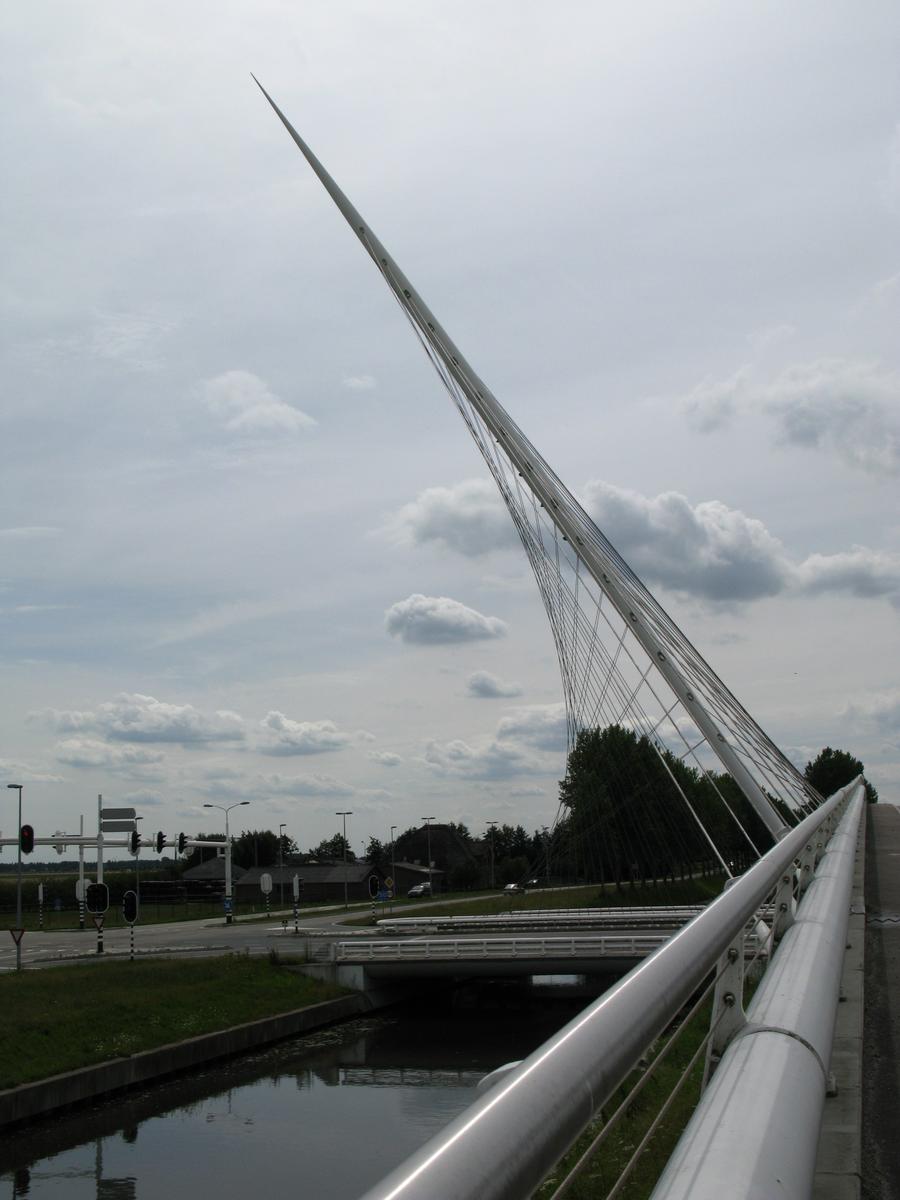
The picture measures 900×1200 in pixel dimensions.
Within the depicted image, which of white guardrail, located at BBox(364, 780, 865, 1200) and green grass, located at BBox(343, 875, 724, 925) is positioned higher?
white guardrail, located at BBox(364, 780, 865, 1200)

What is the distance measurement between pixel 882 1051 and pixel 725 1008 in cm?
207

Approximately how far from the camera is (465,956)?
28.7 m

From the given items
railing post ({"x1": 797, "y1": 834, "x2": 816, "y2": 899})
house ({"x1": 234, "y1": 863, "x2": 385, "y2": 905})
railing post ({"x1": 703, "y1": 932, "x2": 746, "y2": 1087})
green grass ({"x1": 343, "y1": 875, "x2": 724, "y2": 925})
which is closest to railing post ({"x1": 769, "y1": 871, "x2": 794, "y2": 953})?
railing post ({"x1": 797, "y1": 834, "x2": 816, "y2": 899})

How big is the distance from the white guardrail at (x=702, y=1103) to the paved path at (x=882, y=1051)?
36cm

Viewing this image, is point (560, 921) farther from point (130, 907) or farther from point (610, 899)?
point (130, 907)

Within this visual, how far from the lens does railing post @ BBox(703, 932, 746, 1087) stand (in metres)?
3.33

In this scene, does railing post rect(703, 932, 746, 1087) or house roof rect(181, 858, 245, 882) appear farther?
house roof rect(181, 858, 245, 882)

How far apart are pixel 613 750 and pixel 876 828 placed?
734 centimetres

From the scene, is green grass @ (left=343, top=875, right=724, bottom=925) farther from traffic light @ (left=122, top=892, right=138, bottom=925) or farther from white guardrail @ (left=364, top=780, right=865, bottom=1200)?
white guardrail @ (left=364, top=780, right=865, bottom=1200)

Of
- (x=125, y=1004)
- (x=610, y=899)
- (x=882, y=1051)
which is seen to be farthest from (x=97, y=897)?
(x=882, y=1051)

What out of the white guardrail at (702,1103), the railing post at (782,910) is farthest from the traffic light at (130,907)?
the white guardrail at (702,1103)

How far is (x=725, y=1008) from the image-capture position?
11.0ft

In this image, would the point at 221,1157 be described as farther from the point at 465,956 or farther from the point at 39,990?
the point at 465,956

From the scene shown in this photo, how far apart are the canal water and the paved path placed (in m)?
5.83
